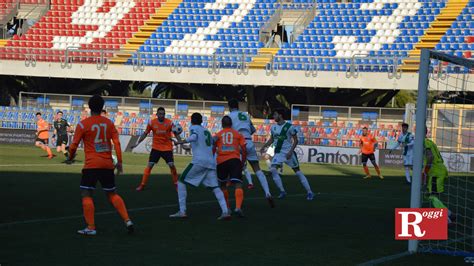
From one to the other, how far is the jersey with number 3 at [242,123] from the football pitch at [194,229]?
1458mm

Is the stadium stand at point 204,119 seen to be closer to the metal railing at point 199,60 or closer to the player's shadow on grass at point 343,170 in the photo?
the metal railing at point 199,60

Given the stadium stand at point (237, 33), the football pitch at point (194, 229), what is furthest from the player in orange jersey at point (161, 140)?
the stadium stand at point (237, 33)

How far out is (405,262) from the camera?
10086 millimetres

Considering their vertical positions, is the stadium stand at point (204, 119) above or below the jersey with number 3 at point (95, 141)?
above

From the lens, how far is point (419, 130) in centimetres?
1097

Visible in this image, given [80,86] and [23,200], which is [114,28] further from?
[23,200]

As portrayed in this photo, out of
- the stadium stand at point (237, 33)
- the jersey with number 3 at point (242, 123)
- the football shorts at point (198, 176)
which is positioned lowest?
the football shorts at point (198, 176)

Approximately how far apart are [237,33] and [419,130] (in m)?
34.8

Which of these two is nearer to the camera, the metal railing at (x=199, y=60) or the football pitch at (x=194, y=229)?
the football pitch at (x=194, y=229)

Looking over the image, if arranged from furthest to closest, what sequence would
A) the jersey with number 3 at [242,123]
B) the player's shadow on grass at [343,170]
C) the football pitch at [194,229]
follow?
1. the player's shadow on grass at [343,170]
2. the jersey with number 3 at [242,123]
3. the football pitch at [194,229]

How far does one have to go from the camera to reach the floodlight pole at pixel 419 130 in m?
10.9

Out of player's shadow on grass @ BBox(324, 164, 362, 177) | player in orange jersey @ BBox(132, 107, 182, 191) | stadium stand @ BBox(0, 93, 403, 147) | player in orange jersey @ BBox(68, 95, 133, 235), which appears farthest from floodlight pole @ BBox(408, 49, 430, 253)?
stadium stand @ BBox(0, 93, 403, 147)

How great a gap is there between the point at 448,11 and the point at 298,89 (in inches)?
354

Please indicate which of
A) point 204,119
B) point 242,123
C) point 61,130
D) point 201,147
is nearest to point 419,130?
point 201,147
